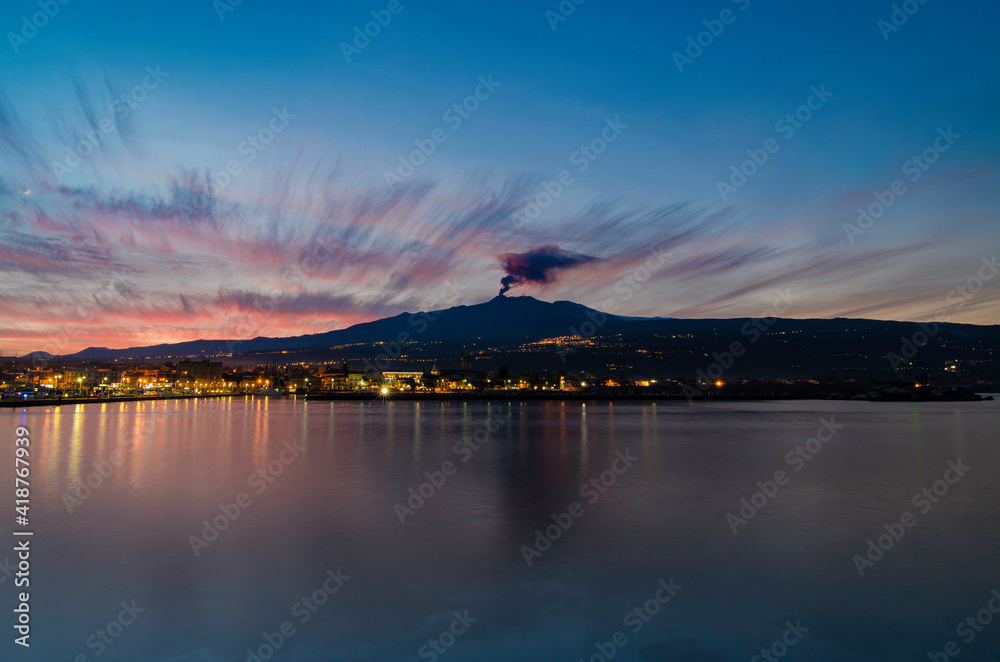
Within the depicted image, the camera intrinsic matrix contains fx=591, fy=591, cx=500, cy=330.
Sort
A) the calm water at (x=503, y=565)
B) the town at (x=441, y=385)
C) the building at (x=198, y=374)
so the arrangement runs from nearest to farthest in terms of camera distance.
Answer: the calm water at (x=503, y=565) → the town at (x=441, y=385) → the building at (x=198, y=374)

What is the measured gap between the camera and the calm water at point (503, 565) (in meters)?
4.95

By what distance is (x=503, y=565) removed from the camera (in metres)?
6.89

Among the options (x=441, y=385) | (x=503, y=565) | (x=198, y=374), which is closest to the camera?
(x=503, y=565)

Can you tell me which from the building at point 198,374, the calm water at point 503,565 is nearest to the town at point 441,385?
the building at point 198,374

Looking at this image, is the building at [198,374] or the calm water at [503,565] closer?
the calm water at [503,565]

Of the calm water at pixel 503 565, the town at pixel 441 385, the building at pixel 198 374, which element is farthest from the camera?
the building at pixel 198 374

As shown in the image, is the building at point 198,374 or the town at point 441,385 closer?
the town at point 441,385

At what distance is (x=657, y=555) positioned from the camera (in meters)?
7.34

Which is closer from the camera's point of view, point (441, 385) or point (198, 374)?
point (441, 385)

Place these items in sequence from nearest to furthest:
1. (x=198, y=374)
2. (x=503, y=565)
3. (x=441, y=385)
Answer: (x=503, y=565)
(x=441, y=385)
(x=198, y=374)

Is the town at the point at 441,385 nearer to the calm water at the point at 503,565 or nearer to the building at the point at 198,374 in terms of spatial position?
the building at the point at 198,374

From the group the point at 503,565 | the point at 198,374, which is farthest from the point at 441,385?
the point at 503,565

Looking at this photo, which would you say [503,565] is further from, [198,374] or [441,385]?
[198,374]

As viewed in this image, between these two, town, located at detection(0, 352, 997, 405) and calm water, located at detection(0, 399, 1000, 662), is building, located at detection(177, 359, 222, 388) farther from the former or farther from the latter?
calm water, located at detection(0, 399, 1000, 662)
